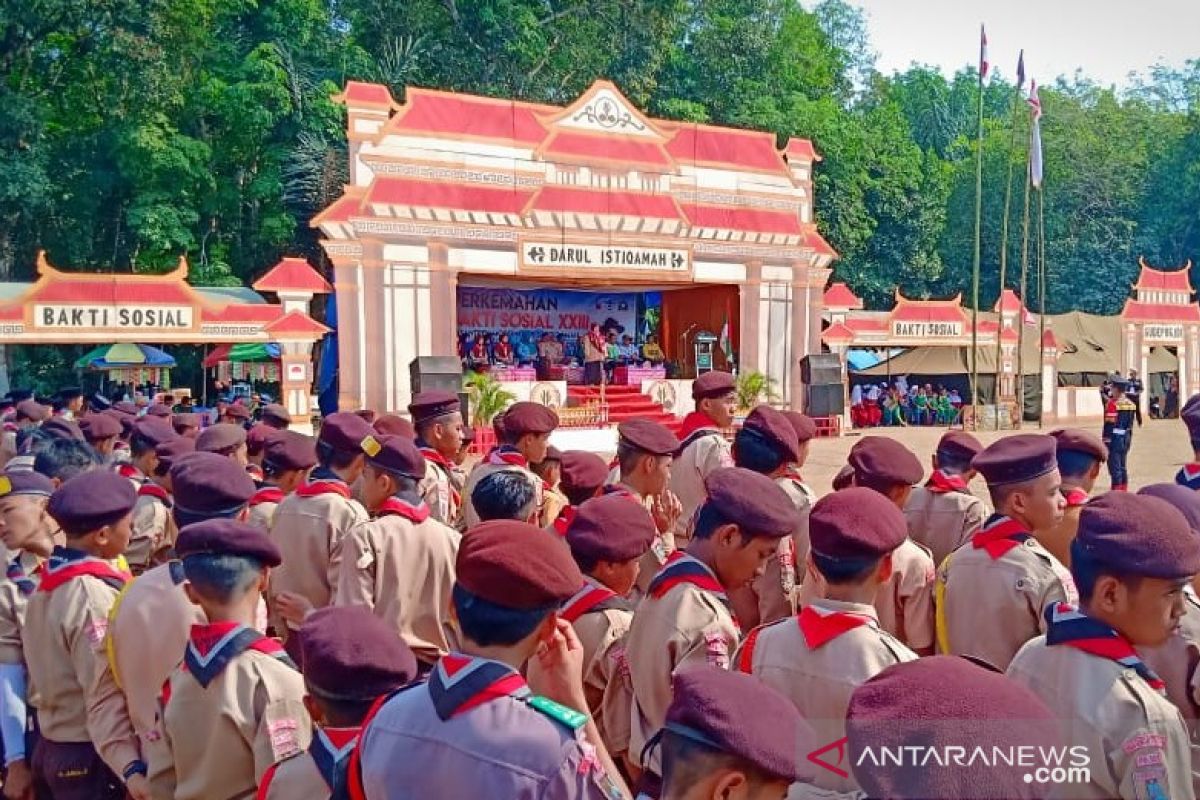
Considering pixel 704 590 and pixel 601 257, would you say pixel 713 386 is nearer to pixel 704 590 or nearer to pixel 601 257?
pixel 704 590

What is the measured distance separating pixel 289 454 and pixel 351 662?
2817 millimetres

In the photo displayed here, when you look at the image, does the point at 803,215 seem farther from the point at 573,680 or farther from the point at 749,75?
the point at 573,680

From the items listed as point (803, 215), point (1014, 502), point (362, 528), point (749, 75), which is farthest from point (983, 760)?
point (749, 75)

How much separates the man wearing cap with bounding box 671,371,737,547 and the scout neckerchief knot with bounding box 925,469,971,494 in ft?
3.34

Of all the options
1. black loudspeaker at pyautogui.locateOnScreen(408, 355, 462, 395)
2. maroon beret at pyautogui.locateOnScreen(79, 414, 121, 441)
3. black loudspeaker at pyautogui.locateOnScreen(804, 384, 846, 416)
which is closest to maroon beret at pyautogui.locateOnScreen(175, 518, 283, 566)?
maroon beret at pyautogui.locateOnScreen(79, 414, 121, 441)

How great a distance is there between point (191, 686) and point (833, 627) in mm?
1498

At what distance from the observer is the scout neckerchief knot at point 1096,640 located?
2.01 m

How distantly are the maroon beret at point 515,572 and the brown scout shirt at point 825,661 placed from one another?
0.58 m

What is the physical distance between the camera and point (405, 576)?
3523 mm

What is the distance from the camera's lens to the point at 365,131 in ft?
53.8

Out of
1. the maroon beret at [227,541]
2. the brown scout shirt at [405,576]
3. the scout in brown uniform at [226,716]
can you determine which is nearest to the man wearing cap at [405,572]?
the brown scout shirt at [405,576]

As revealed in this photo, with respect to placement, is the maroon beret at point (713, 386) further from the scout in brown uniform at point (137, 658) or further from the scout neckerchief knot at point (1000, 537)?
the scout in brown uniform at point (137, 658)

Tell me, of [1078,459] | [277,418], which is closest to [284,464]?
[277,418]

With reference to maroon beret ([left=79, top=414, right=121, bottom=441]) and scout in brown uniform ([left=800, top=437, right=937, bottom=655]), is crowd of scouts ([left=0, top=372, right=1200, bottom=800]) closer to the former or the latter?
scout in brown uniform ([left=800, top=437, right=937, bottom=655])
